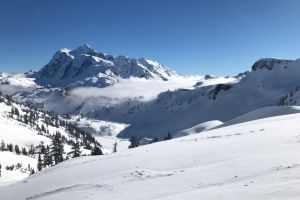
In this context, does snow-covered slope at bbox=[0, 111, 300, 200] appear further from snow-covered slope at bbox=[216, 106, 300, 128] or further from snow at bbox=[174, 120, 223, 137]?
snow at bbox=[174, 120, 223, 137]

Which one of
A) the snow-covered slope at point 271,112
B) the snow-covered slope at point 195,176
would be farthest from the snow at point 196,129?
the snow-covered slope at point 195,176

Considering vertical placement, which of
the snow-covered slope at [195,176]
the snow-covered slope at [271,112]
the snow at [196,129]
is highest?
the snow-covered slope at [271,112]

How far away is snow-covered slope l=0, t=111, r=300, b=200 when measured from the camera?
1773cm

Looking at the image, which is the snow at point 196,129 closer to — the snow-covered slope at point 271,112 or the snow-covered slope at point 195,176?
the snow-covered slope at point 271,112

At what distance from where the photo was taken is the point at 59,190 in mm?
27484

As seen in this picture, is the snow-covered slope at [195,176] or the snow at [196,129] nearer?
the snow-covered slope at [195,176]

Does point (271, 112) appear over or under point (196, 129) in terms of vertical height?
over

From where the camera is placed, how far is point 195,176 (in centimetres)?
2233

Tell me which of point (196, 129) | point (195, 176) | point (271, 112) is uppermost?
point (271, 112)

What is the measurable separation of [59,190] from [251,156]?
13.5 metres

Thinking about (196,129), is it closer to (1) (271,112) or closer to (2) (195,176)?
(1) (271,112)

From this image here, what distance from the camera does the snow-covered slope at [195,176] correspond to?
17.7 m

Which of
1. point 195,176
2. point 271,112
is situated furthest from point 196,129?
point 195,176

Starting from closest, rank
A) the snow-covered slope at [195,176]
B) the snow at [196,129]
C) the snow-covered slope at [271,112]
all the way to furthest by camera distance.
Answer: the snow-covered slope at [195,176]
the snow-covered slope at [271,112]
the snow at [196,129]
